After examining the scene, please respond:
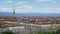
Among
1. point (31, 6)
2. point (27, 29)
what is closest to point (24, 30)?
point (27, 29)

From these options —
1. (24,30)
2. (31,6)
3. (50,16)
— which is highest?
(31,6)

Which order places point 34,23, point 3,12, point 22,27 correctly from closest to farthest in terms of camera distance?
point 3,12 → point 22,27 → point 34,23

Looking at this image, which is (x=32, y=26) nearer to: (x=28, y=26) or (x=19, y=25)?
(x=28, y=26)

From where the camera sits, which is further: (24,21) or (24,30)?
(24,21)

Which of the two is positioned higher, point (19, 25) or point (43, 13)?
point (43, 13)

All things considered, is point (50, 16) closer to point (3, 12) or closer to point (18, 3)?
point (18, 3)

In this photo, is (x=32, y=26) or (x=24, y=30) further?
(x=32, y=26)

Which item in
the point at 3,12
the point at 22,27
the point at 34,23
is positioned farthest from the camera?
the point at 34,23

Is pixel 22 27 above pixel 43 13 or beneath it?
beneath

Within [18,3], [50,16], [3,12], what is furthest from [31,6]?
[3,12]
